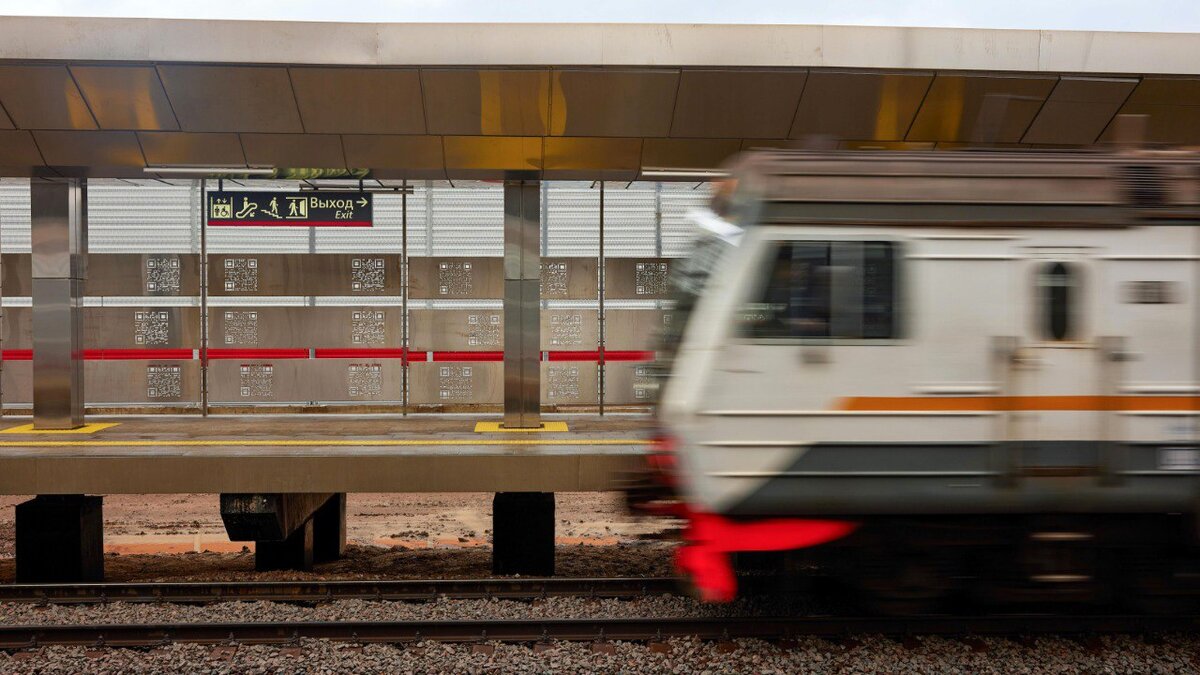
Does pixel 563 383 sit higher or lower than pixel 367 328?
lower

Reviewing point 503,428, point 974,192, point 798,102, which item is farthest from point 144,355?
point 974,192

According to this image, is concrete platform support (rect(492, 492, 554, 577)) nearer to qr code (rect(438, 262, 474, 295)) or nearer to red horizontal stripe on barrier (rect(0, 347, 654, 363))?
red horizontal stripe on barrier (rect(0, 347, 654, 363))

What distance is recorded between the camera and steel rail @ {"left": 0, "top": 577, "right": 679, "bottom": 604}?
7.07m

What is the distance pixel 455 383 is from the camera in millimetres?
10938

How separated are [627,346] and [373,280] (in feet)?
11.6

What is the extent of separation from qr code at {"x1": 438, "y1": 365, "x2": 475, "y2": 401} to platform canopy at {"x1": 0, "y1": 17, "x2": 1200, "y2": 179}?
2.89 meters

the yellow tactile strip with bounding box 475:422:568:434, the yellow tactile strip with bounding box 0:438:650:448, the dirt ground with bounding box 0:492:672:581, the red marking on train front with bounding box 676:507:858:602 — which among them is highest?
the yellow tactile strip with bounding box 475:422:568:434

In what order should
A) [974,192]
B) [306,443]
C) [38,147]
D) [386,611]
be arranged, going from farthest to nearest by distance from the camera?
1. [38,147]
2. [306,443]
3. [386,611]
4. [974,192]

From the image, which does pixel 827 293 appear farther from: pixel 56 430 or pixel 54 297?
pixel 56 430

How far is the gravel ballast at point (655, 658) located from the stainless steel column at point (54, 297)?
192 inches

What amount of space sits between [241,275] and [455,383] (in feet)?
10.5

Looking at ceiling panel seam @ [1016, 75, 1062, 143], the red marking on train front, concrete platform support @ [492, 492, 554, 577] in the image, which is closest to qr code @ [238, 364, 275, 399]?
concrete platform support @ [492, 492, 554, 577]

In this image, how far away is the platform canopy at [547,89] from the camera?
852 centimetres

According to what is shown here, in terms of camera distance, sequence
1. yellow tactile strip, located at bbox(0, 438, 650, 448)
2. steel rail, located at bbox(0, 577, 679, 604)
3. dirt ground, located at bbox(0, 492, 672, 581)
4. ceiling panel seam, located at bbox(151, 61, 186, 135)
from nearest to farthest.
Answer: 1. steel rail, located at bbox(0, 577, 679, 604)
2. yellow tactile strip, located at bbox(0, 438, 650, 448)
3. ceiling panel seam, located at bbox(151, 61, 186, 135)
4. dirt ground, located at bbox(0, 492, 672, 581)
